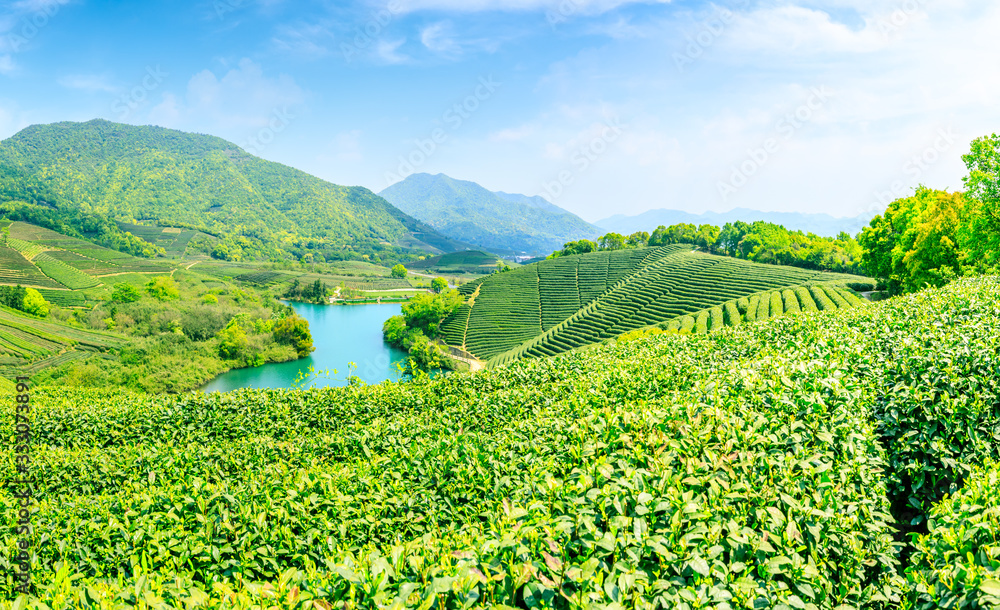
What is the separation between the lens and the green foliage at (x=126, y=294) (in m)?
64.0

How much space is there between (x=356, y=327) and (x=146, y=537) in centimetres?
7625

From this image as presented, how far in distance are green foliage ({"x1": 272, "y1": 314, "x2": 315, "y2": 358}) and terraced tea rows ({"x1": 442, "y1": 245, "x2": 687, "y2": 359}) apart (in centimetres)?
1808

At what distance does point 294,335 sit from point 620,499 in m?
62.3

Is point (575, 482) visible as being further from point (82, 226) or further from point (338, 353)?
point (82, 226)

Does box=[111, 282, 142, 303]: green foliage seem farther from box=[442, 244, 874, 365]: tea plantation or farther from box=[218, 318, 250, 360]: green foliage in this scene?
box=[442, 244, 874, 365]: tea plantation

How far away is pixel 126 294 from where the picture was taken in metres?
64.4

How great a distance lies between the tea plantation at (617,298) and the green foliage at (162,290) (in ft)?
148

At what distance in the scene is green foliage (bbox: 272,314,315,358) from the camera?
58.2 meters

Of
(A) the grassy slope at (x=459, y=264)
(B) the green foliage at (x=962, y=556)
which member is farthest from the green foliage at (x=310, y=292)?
(B) the green foliage at (x=962, y=556)

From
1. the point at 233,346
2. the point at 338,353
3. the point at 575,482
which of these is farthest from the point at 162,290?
the point at 575,482

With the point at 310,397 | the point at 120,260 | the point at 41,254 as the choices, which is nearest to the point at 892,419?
the point at 310,397

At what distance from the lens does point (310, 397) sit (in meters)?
9.16

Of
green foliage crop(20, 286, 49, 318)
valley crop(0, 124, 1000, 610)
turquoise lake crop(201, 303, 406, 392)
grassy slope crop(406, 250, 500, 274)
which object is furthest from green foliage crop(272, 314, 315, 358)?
grassy slope crop(406, 250, 500, 274)

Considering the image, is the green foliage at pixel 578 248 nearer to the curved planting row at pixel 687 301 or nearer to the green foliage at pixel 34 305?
the curved planting row at pixel 687 301
